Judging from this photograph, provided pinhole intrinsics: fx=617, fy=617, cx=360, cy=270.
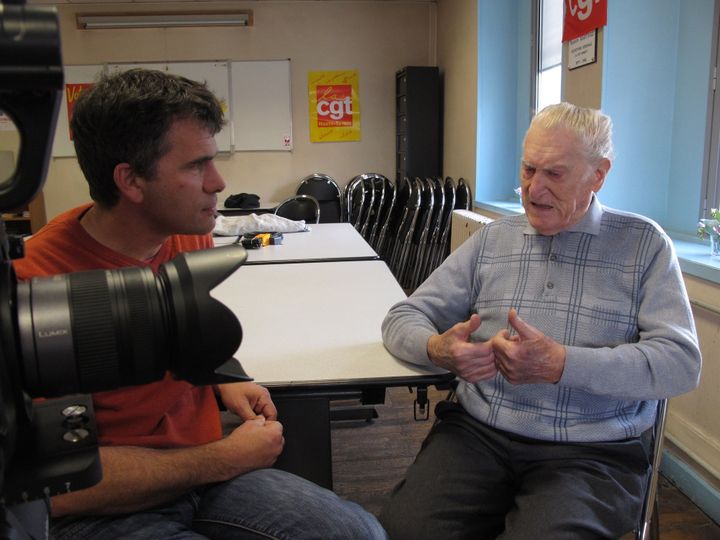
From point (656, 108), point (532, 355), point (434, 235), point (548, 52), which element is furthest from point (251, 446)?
point (434, 235)

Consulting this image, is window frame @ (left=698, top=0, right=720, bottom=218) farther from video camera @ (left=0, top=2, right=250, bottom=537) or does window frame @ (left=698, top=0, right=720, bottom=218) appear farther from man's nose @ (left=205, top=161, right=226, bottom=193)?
video camera @ (left=0, top=2, right=250, bottom=537)

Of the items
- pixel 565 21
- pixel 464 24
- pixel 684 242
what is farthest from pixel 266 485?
pixel 464 24

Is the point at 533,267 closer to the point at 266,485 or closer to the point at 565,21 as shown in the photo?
the point at 266,485

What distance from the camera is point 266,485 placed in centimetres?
113

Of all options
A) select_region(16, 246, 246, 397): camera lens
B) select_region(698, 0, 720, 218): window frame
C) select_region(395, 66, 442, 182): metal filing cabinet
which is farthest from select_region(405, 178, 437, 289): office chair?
select_region(16, 246, 246, 397): camera lens

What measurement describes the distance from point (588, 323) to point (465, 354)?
0.30 metres

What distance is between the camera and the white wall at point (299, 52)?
237 inches

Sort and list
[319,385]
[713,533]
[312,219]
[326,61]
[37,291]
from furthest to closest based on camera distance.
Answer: [326,61], [312,219], [713,533], [319,385], [37,291]

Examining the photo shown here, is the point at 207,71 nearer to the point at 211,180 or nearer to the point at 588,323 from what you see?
the point at 211,180

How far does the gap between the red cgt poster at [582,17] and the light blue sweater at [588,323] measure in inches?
63.4

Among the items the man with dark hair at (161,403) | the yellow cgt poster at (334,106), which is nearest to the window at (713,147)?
the man with dark hair at (161,403)

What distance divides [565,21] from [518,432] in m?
2.41

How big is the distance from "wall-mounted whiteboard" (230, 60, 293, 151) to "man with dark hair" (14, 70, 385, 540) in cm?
506

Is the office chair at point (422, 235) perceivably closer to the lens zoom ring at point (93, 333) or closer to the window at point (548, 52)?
the window at point (548, 52)
